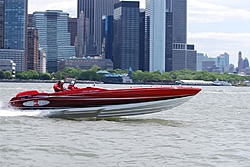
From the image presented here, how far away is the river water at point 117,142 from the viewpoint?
1697 cm

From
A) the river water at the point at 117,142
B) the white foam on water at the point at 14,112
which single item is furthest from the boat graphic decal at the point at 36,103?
the river water at the point at 117,142

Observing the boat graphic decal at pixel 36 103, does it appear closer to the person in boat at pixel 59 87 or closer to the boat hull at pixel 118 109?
the boat hull at pixel 118 109

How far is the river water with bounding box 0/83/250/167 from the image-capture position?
668 inches

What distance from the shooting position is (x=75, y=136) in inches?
843

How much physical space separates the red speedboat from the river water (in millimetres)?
489

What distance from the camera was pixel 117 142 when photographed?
66.2 ft

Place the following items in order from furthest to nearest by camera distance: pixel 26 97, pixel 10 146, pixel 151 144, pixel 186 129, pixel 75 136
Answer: pixel 26 97 → pixel 186 129 → pixel 75 136 → pixel 151 144 → pixel 10 146

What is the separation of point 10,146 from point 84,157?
9.10 ft

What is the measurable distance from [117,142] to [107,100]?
20.2 ft

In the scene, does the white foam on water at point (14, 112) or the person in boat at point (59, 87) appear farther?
the person in boat at point (59, 87)

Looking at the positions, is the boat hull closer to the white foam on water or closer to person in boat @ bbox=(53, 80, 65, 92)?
the white foam on water

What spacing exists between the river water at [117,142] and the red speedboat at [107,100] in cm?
49

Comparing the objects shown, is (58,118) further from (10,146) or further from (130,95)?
(10,146)

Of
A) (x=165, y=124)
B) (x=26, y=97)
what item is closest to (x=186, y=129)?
(x=165, y=124)
